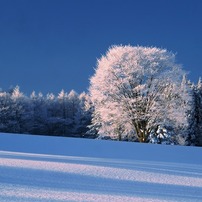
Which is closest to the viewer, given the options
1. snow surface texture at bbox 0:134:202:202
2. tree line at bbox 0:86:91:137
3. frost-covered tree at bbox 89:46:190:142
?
snow surface texture at bbox 0:134:202:202

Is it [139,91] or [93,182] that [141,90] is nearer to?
[139,91]

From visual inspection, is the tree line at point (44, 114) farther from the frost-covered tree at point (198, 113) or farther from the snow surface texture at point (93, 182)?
the snow surface texture at point (93, 182)

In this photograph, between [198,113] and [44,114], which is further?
[44,114]

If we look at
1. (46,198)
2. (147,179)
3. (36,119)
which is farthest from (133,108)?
(36,119)

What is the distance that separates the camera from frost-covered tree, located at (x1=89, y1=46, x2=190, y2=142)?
24516mm

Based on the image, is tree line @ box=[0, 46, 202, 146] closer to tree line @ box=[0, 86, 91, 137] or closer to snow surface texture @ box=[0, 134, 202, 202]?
snow surface texture @ box=[0, 134, 202, 202]

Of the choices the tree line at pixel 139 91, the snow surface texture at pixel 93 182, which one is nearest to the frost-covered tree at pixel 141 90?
the tree line at pixel 139 91

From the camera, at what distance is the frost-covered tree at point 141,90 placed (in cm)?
2452

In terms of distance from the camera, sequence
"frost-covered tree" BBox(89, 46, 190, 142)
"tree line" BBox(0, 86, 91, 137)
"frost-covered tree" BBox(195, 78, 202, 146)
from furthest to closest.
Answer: "tree line" BBox(0, 86, 91, 137) → "frost-covered tree" BBox(195, 78, 202, 146) → "frost-covered tree" BBox(89, 46, 190, 142)

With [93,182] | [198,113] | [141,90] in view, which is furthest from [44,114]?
[93,182]

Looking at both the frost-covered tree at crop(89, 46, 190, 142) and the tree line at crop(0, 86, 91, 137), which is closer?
the frost-covered tree at crop(89, 46, 190, 142)

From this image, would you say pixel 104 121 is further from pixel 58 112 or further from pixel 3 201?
pixel 58 112

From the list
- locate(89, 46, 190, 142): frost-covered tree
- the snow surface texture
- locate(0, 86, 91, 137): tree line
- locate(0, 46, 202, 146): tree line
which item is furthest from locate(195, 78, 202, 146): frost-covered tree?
the snow surface texture

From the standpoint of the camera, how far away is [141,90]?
24578 mm
